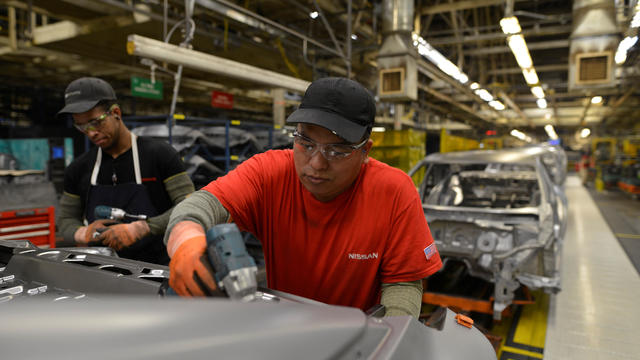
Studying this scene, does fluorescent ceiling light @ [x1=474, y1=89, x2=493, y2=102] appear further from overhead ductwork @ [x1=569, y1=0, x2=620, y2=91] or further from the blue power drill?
the blue power drill

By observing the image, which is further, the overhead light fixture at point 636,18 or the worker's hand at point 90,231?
the overhead light fixture at point 636,18

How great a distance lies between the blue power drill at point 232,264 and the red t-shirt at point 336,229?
21.5 inches

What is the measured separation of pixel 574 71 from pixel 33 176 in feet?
27.2

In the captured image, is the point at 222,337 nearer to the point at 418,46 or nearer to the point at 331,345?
the point at 331,345

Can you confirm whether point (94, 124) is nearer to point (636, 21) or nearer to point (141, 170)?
point (141, 170)

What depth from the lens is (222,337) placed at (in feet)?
2.21

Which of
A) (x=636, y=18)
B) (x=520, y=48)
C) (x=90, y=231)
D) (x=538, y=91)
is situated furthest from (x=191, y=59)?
(x=538, y=91)

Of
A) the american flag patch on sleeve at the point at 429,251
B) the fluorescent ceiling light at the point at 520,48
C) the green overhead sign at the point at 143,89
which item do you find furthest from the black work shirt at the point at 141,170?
the fluorescent ceiling light at the point at 520,48

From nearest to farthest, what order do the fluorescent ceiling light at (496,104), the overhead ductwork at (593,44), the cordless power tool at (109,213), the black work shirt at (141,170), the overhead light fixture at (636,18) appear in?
the cordless power tool at (109,213) < the black work shirt at (141,170) < the overhead light fixture at (636,18) < the overhead ductwork at (593,44) < the fluorescent ceiling light at (496,104)

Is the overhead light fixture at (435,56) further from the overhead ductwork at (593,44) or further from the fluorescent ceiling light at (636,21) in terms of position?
the fluorescent ceiling light at (636,21)

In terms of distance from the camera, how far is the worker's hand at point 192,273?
95 centimetres

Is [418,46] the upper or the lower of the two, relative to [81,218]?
upper

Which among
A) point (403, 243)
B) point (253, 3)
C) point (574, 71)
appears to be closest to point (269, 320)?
point (403, 243)

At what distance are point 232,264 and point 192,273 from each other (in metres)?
0.13
